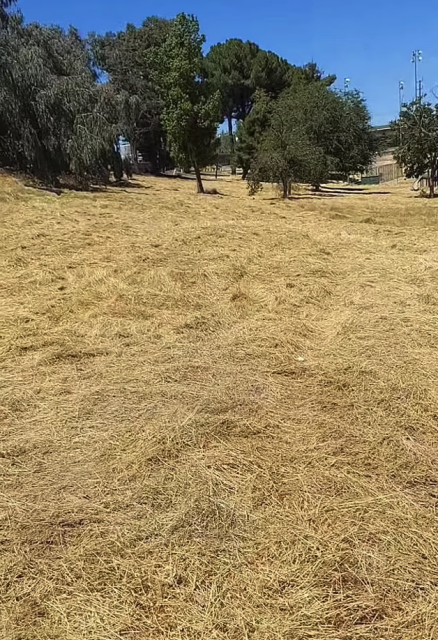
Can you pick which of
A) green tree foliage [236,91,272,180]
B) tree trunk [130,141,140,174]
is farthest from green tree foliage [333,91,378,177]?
tree trunk [130,141,140,174]

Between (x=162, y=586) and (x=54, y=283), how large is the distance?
14.2 feet

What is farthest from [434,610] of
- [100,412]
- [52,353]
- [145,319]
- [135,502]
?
[145,319]

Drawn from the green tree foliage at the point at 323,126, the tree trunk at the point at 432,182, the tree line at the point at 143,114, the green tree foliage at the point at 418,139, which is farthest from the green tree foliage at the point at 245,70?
the tree trunk at the point at 432,182

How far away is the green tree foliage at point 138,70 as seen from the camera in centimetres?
2566

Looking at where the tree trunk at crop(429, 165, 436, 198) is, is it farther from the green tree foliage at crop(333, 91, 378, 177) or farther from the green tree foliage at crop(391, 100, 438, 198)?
the green tree foliage at crop(333, 91, 378, 177)

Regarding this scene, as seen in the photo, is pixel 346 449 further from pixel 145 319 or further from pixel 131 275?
pixel 131 275

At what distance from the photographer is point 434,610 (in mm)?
1628

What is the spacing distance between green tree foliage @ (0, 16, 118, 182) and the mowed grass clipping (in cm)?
760

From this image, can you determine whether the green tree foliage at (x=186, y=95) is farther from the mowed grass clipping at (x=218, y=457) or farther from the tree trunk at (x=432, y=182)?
the mowed grass clipping at (x=218, y=457)

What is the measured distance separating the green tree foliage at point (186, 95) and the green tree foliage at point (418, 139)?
6546 mm

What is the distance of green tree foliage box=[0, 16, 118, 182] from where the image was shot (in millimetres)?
11625

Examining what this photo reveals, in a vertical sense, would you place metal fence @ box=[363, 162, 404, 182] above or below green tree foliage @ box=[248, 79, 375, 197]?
below

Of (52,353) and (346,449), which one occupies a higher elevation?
(52,353)

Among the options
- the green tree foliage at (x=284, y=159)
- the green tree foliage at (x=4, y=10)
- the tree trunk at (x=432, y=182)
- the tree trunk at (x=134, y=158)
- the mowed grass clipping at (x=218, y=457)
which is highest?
the green tree foliage at (x=4, y=10)
